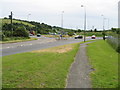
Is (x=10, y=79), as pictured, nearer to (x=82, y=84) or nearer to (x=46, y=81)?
(x=46, y=81)

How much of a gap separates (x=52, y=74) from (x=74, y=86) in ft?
7.98

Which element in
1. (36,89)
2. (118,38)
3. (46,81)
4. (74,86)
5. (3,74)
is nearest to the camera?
(36,89)

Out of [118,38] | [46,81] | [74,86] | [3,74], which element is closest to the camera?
[74,86]

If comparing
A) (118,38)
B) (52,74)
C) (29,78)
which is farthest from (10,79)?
(118,38)

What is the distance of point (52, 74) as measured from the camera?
34.0 feet

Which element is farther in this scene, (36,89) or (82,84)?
(82,84)

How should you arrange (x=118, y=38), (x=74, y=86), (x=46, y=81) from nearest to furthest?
(x=74, y=86) → (x=46, y=81) → (x=118, y=38)

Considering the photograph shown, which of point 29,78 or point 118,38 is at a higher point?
point 118,38

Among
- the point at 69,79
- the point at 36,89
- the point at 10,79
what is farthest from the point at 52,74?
the point at 36,89

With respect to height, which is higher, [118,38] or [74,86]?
[118,38]

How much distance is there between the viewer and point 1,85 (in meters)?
8.09

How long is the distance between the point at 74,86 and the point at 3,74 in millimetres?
3793

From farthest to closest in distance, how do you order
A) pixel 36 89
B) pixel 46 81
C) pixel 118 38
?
pixel 118 38 → pixel 46 81 → pixel 36 89

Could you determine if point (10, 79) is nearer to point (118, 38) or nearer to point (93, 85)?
point (93, 85)
